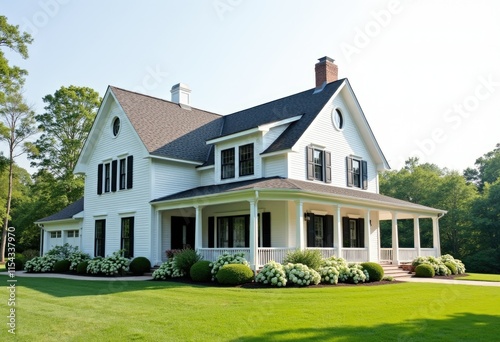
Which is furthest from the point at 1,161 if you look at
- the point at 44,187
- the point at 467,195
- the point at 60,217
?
the point at 467,195

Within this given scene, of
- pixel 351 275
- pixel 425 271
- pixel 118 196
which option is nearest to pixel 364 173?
pixel 425 271

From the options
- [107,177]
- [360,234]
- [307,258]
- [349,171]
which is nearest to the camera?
[307,258]

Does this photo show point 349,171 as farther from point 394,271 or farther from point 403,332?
point 403,332

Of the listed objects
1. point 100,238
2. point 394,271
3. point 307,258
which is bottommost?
point 394,271

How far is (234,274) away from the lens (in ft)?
52.2

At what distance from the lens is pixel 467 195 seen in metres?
40.6

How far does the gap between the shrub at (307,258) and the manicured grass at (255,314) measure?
1870mm

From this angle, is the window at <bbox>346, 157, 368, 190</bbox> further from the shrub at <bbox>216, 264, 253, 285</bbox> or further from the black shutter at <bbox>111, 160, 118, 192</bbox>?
the black shutter at <bbox>111, 160, 118, 192</bbox>

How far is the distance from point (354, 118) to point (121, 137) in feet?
40.8

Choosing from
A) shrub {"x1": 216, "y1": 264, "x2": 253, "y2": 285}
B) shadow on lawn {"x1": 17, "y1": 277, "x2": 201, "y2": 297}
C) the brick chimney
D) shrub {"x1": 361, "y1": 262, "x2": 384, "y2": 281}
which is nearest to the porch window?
shrub {"x1": 216, "y1": 264, "x2": 253, "y2": 285}

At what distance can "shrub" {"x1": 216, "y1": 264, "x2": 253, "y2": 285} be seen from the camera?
1591 centimetres

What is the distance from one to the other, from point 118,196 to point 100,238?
310 centimetres

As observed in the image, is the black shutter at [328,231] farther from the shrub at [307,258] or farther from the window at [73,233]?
the window at [73,233]

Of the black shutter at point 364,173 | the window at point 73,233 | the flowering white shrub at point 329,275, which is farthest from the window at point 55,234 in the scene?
A: the flowering white shrub at point 329,275
